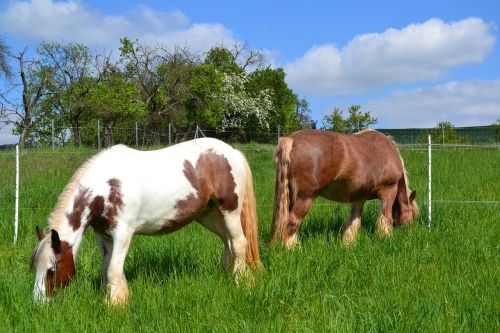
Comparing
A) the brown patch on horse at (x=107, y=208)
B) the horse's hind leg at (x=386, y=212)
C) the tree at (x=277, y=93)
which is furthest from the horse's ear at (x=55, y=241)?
the tree at (x=277, y=93)

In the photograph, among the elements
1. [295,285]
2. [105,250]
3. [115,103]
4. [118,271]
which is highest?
[115,103]

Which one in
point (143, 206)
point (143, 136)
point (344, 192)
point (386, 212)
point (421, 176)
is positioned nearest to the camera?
point (143, 206)

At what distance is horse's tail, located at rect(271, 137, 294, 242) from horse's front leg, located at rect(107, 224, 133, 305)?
2492 millimetres

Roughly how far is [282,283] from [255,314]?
807 millimetres

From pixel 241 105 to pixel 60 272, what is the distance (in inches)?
1645

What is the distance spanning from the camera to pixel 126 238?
439cm

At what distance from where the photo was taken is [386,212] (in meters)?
7.16

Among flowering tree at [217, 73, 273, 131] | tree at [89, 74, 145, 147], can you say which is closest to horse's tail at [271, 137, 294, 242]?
tree at [89, 74, 145, 147]

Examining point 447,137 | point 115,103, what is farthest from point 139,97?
point 447,137

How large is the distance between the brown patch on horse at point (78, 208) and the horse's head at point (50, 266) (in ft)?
0.65

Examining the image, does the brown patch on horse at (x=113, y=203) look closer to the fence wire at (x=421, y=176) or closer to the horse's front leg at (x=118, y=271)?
the horse's front leg at (x=118, y=271)

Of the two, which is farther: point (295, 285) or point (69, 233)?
point (295, 285)

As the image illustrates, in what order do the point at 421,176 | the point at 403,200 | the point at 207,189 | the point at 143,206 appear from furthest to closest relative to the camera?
the point at 421,176 → the point at 403,200 → the point at 207,189 → the point at 143,206

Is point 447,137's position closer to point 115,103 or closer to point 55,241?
point 115,103
